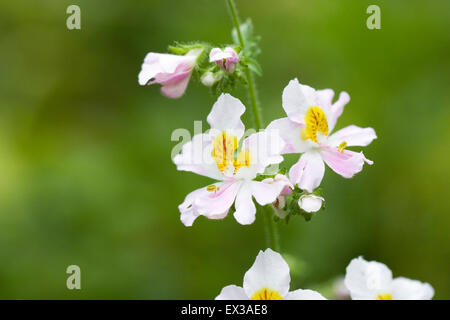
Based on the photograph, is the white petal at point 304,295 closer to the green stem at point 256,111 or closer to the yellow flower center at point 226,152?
the green stem at point 256,111

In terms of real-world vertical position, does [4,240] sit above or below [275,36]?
below

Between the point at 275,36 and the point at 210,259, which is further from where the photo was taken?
the point at 275,36

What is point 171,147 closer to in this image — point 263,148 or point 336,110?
point 336,110

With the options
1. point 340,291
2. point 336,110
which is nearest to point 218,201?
point 336,110

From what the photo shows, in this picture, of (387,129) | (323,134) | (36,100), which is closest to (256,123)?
(323,134)

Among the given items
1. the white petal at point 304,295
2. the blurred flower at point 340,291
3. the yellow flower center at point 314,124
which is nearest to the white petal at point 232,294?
the white petal at point 304,295

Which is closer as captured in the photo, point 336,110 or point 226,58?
point 226,58

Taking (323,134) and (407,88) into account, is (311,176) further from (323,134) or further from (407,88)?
(407,88)
